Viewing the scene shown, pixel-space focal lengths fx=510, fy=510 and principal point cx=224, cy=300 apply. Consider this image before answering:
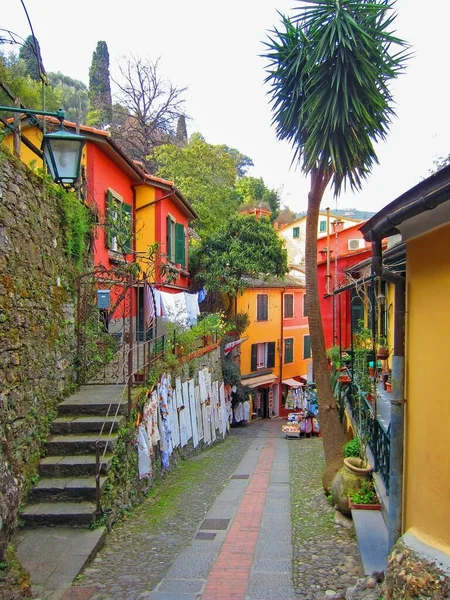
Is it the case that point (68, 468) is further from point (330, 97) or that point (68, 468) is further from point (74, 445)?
point (330, 97)

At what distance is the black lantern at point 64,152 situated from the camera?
6113 mm

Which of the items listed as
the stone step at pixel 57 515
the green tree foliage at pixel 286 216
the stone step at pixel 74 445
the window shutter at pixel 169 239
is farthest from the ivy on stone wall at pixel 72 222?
the green tree foliage at pixel 286 216

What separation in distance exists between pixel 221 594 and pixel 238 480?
634cm

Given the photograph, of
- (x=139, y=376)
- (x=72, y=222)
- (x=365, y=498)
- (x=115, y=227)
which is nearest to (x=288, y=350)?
(x=115, y=227)

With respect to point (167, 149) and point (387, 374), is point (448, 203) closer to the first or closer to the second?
point (387, 374)

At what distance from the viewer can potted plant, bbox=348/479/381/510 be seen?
633cm

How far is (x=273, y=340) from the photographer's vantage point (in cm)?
3259

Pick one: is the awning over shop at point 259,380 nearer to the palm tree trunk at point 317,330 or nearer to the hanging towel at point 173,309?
the hanging towel at point 173,309

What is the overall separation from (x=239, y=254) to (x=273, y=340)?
1205 centimetres

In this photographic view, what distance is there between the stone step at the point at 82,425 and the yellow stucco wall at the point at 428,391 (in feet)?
15.4

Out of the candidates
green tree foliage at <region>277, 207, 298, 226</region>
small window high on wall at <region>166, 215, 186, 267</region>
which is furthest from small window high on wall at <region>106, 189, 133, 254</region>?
green tree foliage at <region>277, 207, 298, 226</region>

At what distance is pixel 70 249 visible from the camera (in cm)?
873

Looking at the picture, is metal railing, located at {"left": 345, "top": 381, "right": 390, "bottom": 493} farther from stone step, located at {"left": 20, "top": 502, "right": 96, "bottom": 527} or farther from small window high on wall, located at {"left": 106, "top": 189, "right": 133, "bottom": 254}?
small window high on wall, located at {"left": 106, "top": 189, "right": 133, "bottom": 254}

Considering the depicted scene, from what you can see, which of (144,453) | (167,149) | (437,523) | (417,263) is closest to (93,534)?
(144,453)
